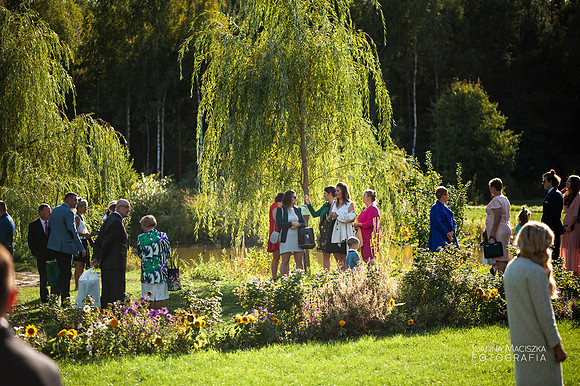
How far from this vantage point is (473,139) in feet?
119

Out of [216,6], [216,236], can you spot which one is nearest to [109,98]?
[216,6]

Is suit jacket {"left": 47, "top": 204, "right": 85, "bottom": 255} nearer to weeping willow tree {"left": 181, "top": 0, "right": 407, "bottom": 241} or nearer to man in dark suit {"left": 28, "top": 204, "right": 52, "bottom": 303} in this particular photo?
man in dark suit {"left": 28, "top": 204, "right": 52, "bottom": 303}

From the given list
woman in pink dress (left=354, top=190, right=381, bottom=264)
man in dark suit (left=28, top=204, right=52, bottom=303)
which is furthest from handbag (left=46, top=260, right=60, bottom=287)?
woman in pink dress (left=354, top=190, right=381, bottom=264)

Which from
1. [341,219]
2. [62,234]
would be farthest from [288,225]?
[62,234]

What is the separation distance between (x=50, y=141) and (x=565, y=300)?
11.1 meters

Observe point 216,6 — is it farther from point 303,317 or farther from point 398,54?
point 303,317

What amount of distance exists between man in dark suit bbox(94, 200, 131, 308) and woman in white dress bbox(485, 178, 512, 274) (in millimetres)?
5950

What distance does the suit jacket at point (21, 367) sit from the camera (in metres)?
1.99

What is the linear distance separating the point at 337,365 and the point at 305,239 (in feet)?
15.7

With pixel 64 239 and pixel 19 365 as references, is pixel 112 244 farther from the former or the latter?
pixel 19 365

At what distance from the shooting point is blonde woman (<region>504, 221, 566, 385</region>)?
387 centimetres

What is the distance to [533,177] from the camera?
132 ft

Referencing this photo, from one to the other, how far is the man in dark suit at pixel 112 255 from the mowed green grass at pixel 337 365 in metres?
2.40

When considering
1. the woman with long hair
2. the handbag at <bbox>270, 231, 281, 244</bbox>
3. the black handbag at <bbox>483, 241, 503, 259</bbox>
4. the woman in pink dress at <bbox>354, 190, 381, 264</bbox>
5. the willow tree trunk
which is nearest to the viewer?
the black handbag at <bbox>483, 241, 503, 259</bbox>
